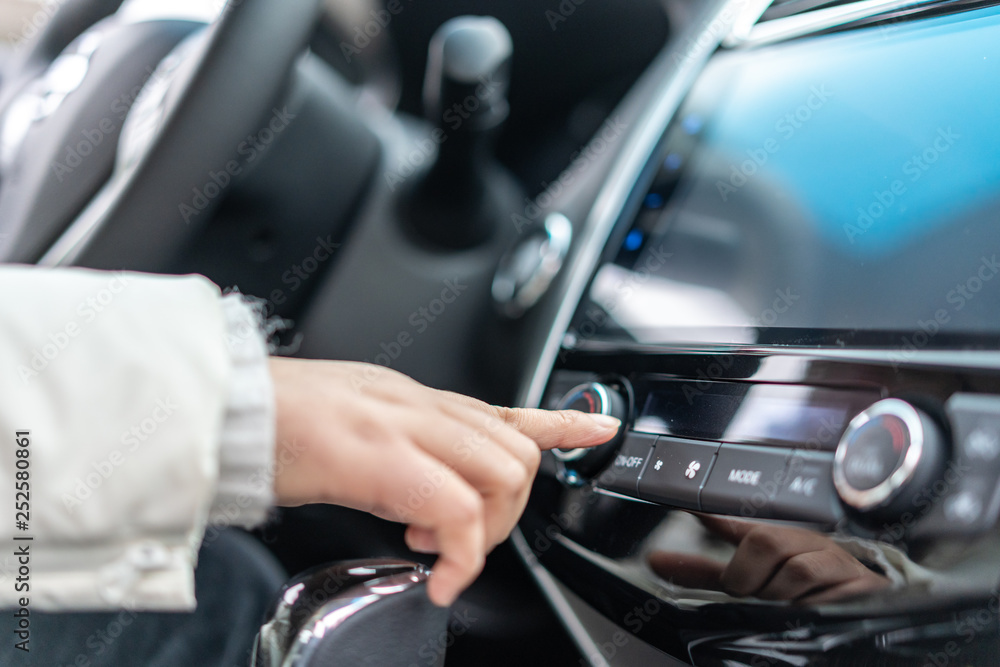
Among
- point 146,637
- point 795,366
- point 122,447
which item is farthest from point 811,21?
point 146,637

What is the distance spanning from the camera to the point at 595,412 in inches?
18.6

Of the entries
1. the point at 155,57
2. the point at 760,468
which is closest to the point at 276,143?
the point at 155,57

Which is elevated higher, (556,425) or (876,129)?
(876,129)

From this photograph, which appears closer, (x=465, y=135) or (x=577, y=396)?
Result: (x=577, y=396)

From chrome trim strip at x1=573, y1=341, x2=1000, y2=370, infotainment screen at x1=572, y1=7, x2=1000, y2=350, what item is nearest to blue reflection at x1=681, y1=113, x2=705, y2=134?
infotainment screen at x1=572, y1=7, x2=1000, y2=350

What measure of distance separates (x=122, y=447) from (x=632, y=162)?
438 mm

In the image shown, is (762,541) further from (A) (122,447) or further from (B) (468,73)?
(B) (468,73)

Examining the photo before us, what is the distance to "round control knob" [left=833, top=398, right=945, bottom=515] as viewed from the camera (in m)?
0.30

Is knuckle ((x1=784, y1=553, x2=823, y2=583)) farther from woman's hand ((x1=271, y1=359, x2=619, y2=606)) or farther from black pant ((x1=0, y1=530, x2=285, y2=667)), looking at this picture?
black pant ((x1=0, y1=530, x2=285, y2=667))

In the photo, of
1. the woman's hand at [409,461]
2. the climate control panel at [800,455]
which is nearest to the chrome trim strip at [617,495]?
the climate control panel at [800,455]

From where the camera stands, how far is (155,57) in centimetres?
74

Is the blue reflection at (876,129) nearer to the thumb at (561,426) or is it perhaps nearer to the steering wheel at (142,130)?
the thumb at (561,426)

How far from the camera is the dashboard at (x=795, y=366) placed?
0.99 feet

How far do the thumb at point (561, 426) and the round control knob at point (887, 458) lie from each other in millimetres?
139
